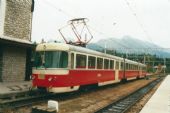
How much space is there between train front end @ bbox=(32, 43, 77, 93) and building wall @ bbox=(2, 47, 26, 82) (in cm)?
569

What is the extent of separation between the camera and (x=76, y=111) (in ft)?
41.3

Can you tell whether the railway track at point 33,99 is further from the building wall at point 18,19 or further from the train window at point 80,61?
the building wall at point 18,19

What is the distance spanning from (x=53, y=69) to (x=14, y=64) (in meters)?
7.66

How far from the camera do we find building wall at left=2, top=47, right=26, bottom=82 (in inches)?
812

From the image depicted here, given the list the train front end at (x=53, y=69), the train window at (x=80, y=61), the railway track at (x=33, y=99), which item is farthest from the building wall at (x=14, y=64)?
the train window at (x=80, y=61)

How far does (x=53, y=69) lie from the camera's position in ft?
48.7

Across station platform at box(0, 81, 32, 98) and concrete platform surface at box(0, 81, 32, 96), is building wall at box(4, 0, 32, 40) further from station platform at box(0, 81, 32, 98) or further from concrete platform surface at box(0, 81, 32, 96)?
station platform at box(0, 81, 32, 98)

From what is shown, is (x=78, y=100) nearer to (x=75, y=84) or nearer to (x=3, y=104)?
(x=75, y=84)

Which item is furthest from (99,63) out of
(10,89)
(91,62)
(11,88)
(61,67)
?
(10,89)

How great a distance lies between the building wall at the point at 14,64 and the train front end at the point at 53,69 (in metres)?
5.69

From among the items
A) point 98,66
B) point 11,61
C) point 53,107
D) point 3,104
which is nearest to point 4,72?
point 11,61

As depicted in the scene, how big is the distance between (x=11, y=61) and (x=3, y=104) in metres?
9.08

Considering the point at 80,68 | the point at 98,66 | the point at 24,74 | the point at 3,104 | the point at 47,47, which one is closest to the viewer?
the point at 3,104

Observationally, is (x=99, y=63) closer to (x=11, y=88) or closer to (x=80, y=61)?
(x=80, y=61)
